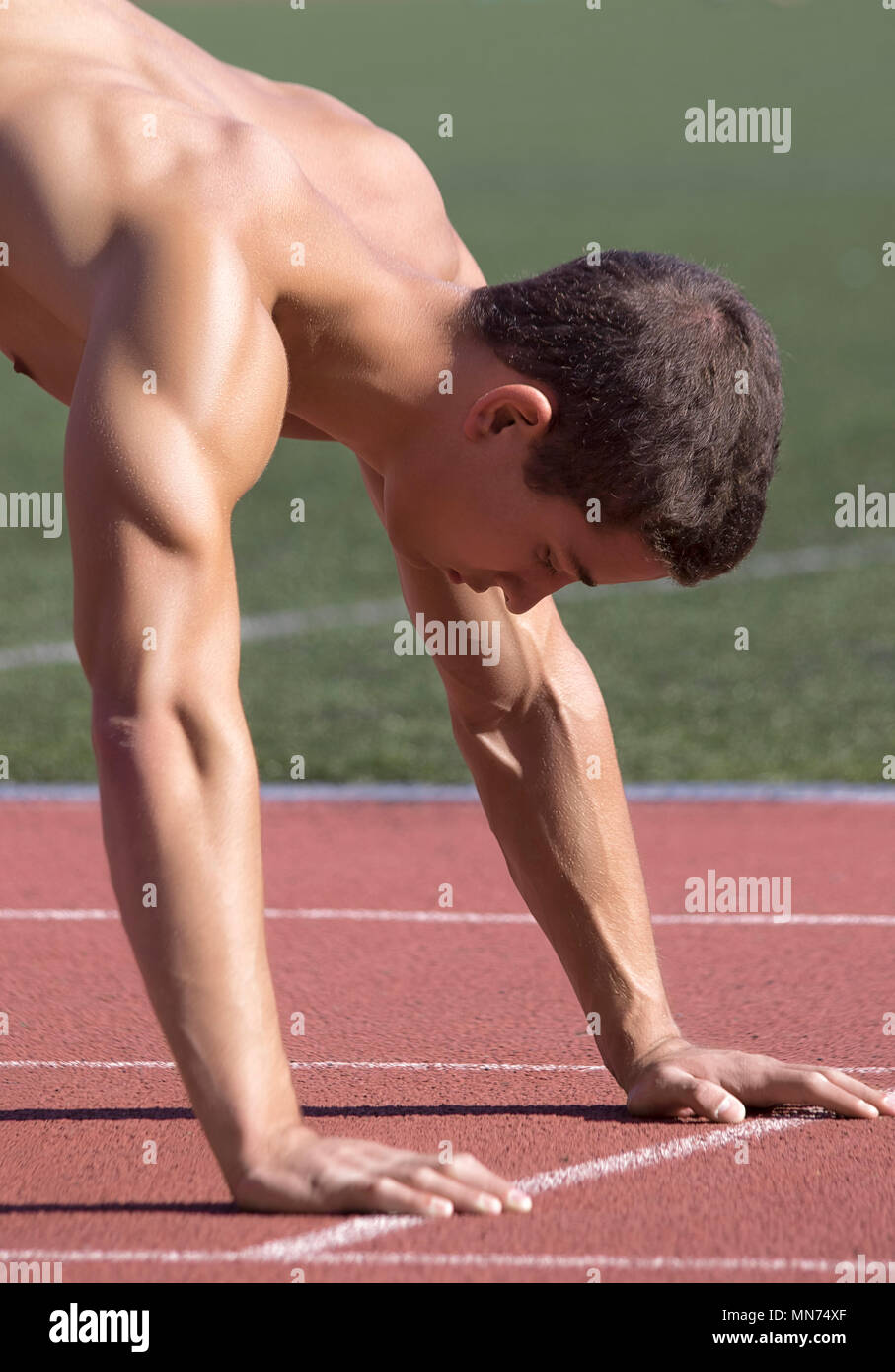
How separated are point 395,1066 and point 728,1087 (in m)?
0.83

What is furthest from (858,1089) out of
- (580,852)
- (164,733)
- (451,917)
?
(451,917)

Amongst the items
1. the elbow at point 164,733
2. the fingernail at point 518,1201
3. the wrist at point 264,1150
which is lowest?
the fingernail at point 518,1201

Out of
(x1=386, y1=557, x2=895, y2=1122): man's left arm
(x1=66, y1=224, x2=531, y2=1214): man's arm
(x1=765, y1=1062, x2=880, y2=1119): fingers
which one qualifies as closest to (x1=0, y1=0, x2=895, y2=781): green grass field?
(x1=386, y1=557, x2=895, y2=1122): man's left arm

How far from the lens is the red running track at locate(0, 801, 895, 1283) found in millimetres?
3002

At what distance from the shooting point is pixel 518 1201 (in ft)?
9.98

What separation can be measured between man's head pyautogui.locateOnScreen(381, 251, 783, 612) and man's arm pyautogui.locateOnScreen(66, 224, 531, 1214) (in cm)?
47

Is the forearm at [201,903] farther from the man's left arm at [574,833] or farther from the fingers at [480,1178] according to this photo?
the man's left arm at [574,833]

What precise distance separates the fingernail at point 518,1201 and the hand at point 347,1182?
0.06m

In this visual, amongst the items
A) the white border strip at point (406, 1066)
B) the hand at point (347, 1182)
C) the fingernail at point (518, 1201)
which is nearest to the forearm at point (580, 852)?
the white border strip at point (406, 1066)

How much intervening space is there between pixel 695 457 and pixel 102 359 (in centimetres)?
95

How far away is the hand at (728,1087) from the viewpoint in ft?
11.9

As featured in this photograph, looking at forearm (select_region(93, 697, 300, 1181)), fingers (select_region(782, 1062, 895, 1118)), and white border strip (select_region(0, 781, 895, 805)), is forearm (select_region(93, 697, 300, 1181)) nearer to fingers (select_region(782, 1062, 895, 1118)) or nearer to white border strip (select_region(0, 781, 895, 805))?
fingers (select_region(782, 1062, 895, 1118))
